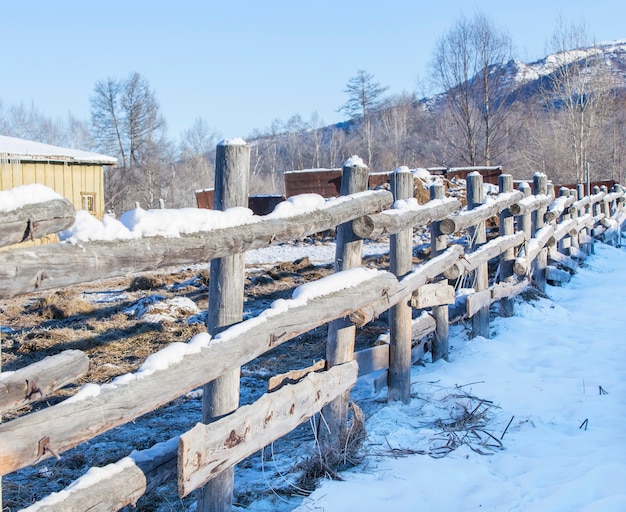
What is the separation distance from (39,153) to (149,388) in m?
19.1

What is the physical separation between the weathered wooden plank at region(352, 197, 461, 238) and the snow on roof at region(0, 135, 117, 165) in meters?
16.8

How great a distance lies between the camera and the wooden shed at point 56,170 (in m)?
18.8

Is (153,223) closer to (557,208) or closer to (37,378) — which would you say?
(37,378)

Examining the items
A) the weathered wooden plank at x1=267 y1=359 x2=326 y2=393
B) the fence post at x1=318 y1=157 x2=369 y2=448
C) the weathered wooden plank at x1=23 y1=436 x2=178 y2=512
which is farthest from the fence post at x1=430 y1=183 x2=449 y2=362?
the weathered wooden plank at x1=23 y1=436 x2=178 y2=512

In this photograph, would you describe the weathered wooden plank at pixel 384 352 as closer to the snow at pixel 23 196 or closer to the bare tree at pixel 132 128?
the snow at pixel 23 196

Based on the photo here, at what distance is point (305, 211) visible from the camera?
10.3 feet

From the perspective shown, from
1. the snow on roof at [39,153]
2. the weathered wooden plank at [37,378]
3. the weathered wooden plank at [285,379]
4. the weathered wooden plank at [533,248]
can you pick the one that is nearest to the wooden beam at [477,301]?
the weathered wooden plank at [533,248]

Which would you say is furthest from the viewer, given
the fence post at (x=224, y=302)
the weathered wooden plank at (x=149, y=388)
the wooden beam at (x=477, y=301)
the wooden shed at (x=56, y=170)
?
the wooden shed at (x=56, y=170)

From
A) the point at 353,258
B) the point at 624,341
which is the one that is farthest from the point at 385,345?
the point at 624,341

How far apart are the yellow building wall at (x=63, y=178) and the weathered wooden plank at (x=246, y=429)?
16418mm

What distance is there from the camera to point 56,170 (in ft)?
66.0

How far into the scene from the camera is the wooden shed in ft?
61.7

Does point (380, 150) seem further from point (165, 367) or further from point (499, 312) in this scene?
point (165, 367)

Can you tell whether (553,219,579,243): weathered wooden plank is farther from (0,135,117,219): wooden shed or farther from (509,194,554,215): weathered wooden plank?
(0,135,117,219): wooden shed
